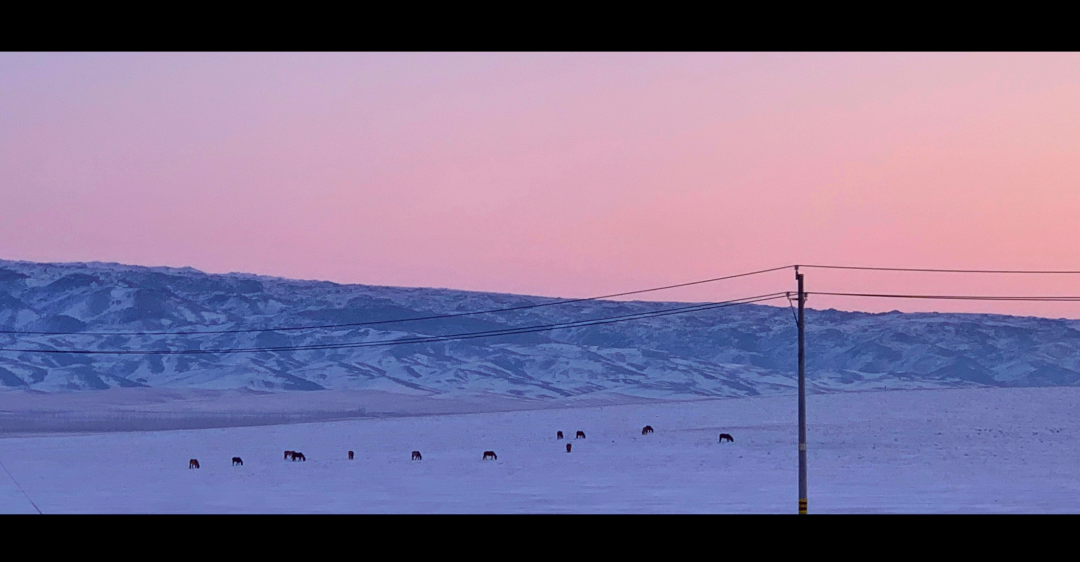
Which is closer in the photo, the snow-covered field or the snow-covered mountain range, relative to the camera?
the snow-covered field

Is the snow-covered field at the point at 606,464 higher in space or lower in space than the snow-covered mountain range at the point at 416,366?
lower

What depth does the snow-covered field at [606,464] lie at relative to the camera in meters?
37.6

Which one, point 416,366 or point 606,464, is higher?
point 416,366

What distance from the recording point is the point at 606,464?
51.0 metres

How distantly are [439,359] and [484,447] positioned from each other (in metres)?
122

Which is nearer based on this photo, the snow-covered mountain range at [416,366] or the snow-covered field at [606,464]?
the snow-covered field at [606,464]

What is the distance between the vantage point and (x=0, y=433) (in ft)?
322

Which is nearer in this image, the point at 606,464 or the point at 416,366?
the point at 606,464

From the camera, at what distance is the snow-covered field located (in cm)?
3762

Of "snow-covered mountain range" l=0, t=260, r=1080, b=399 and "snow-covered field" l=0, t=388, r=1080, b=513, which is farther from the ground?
"snow-covered mountain range" l=0, t=260, r=1080, b=399
